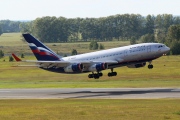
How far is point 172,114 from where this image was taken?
5362cm

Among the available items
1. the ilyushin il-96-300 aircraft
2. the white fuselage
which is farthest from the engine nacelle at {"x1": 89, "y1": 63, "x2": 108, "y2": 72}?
the white fuselage

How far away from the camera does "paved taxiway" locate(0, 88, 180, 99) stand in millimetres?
75919

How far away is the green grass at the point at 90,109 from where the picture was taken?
52969 millimetres

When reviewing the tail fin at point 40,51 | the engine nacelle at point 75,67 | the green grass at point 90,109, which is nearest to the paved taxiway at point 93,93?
the green grass at point 90,109

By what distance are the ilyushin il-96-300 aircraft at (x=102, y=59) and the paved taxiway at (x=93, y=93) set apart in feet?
21.8

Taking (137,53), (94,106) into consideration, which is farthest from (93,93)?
(94,106)

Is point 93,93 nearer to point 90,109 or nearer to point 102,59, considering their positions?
point 102,59

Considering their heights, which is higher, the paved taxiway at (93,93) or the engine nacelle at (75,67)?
the engine nacelle at (75,67)

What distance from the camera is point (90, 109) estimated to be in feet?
197

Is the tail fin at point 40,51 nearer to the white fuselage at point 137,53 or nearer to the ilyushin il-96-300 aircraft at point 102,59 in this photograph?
the ilyushin il-96-300 aircraft at point 102,59

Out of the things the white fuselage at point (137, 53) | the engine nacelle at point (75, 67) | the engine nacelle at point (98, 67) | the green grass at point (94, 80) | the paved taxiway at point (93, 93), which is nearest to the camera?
the paved taxiway at point (93, 93)

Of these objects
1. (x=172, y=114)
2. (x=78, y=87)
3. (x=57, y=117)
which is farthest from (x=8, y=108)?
(x=78, y=87)

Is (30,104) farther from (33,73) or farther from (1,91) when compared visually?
(33,73)

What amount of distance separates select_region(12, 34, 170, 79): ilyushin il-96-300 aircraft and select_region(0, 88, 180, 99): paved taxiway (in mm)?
6637
